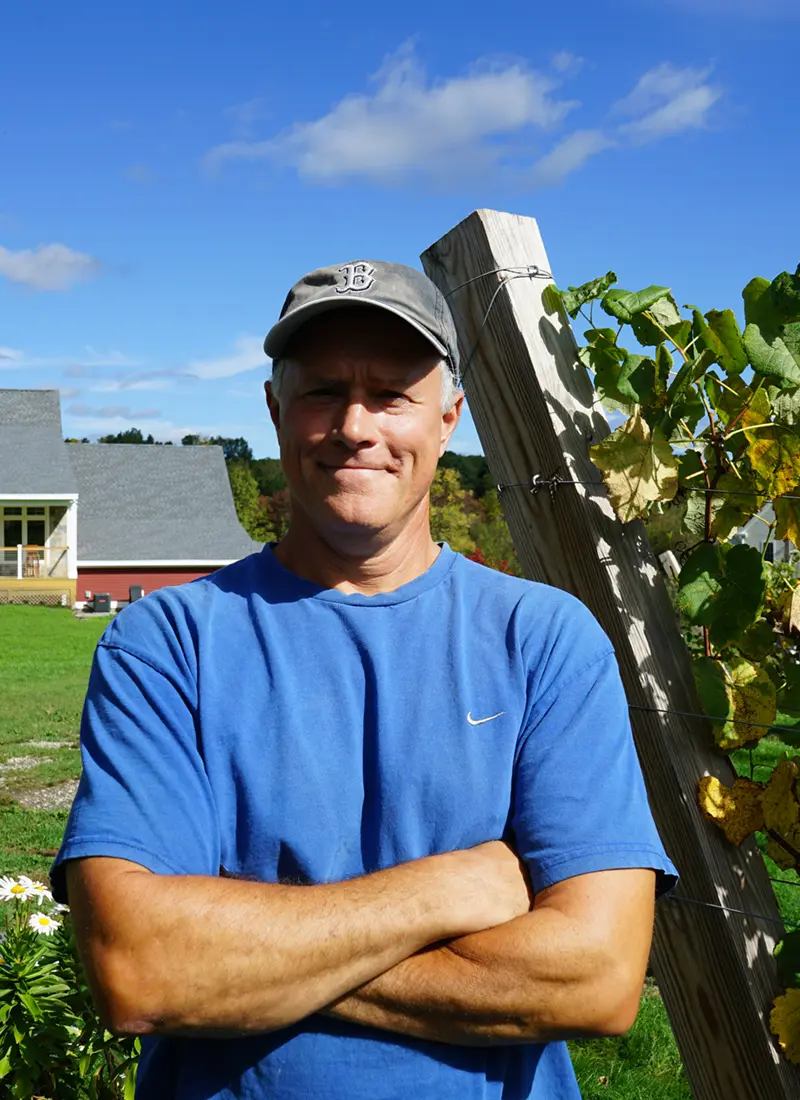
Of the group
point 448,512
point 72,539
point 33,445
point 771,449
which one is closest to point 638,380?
point 771,449

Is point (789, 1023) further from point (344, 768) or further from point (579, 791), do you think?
point (344, 768)

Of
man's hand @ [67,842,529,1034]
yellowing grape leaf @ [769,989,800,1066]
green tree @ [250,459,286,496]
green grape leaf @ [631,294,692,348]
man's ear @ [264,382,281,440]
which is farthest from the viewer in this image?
green tree @ [250,459,286,496]

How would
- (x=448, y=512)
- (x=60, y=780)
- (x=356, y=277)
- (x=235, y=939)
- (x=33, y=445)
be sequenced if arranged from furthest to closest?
1. (x=33, y=445)
2. (x=448, y=512)
3. (x=60, y=780)
4. (x=356, y=277)
5. (x=235, y=939)

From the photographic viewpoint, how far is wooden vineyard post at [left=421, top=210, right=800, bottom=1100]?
7.54 feet

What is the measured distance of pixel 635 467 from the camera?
2318 millimetres

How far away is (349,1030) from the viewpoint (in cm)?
175

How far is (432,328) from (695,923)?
4.29 ft

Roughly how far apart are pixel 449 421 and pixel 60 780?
747 centimetres

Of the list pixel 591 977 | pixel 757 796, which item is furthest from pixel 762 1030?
pixel 591 977

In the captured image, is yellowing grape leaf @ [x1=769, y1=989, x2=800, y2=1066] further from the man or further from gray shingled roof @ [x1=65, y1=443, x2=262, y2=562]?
gray shingled roof @ [x1=65, y1=443, x2=262, y2=562]

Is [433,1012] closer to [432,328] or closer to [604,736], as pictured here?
[604,736]

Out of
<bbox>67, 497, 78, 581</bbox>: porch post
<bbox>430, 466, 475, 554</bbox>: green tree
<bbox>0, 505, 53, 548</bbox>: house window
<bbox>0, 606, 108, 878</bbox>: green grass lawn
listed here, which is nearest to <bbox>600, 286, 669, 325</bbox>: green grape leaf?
<bbox>0, 606, 108, 878</bbox>: green grass lawn

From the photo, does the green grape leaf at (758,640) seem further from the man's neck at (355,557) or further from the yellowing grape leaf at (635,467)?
the man's neck at (355,557)

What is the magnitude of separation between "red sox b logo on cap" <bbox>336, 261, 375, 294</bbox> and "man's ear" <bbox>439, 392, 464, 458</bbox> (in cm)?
29
